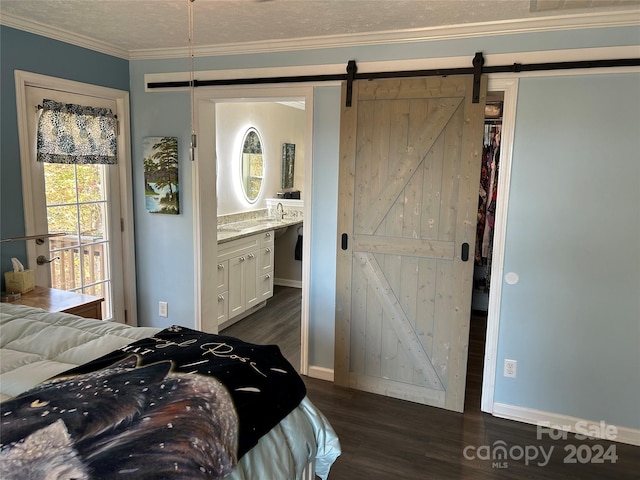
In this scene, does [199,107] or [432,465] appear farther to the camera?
[199,107]

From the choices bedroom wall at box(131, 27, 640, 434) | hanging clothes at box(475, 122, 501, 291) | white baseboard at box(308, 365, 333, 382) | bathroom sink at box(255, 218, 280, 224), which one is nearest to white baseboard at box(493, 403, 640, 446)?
bedroom wall at box(131, 27, 640, 434)

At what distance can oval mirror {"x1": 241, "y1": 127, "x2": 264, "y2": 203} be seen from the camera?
5.44 m

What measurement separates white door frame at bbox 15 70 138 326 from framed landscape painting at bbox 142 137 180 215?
17 centimetres

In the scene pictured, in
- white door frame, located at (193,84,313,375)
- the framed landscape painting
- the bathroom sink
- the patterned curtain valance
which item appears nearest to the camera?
the patterned curtain valance

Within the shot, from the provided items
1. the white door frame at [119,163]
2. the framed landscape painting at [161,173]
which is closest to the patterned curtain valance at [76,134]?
the white door frame at [119,163]

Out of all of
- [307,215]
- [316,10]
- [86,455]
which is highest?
[316,10]

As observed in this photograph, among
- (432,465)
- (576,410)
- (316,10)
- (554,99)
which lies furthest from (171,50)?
(576,410)

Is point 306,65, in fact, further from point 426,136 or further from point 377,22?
point 426,136

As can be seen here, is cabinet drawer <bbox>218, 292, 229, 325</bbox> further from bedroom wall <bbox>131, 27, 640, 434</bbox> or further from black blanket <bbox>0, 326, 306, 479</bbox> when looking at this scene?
black blanket <bbox>0, 326, 306, 479</bbox>

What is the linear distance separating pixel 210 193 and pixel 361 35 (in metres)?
1.72

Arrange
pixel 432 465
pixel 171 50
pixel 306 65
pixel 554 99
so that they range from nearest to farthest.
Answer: pixel 432 465 → pixel 554 99 → pixel 306 65 → pixel 171 50

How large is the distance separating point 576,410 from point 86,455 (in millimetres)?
2798

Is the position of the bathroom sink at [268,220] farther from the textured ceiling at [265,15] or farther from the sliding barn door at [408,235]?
the textured ceiling at [265,15]

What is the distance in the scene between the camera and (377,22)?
2.69m
